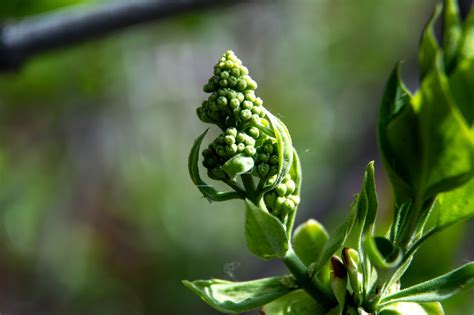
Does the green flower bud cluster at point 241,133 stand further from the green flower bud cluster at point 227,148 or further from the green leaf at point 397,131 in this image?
the green leaf at point 397,131

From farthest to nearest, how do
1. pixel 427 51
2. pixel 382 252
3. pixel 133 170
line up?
pixel 133 170
pixel 382 252
pixel 427 51

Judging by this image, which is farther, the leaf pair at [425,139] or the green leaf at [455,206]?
the green leaf at [455,206]

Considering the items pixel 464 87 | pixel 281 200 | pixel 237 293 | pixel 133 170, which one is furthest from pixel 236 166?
pixel 133 170

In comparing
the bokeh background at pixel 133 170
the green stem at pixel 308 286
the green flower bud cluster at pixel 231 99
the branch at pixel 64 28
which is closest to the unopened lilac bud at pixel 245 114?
the green flower bud cluster at pixel 231 99

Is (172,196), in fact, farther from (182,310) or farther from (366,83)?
(366,83)

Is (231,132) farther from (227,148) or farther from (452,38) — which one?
(452,38)
